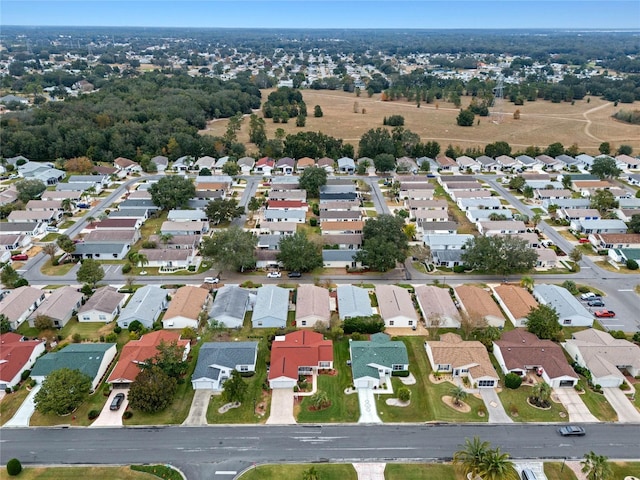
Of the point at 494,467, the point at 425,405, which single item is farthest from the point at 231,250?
the point at 494,467

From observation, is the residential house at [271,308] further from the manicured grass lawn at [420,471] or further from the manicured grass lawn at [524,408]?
the manicured grass lawn at [524,408]

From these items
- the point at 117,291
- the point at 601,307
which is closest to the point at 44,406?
the point at 117,291

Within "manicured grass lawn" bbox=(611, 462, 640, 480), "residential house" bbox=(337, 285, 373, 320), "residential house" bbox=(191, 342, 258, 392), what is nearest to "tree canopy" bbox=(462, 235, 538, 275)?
"residential house" bbox=(337, 285, 373, 320)

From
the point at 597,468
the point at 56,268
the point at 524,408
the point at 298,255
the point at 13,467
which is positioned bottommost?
the point at 56,268

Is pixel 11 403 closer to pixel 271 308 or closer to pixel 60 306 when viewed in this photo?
pixel 60 306

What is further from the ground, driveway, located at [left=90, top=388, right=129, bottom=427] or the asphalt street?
the asphalt street

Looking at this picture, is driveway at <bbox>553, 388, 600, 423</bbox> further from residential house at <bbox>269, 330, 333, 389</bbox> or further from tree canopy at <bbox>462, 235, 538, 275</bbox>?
residential house at <bbox>269, 330, 333, 389</bbox>
